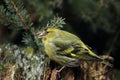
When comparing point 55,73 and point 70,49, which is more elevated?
point 70,49

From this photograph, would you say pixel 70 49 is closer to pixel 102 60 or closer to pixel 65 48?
pixel 65 48

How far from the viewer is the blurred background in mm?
4987

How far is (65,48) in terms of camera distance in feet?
12.6

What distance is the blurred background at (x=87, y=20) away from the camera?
16.4 ft

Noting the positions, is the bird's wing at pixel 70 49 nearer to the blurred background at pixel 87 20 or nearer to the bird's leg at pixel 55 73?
the bird's leg at pixel 55 73

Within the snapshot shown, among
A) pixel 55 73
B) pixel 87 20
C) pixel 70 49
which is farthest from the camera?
pixel 87 20

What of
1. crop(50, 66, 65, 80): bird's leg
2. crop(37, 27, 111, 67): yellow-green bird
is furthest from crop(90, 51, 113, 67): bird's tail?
crop(50, 66, 65, 80): bird's leg

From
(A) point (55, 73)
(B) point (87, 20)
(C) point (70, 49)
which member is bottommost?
(A) point (55, 73)

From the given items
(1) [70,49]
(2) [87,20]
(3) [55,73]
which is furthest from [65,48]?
(2) [87,20]

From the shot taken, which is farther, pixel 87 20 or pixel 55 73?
pixel 87 20

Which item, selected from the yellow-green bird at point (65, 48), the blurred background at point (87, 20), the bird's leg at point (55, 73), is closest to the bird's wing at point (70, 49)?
the yellow-green bird at point (65, 48)

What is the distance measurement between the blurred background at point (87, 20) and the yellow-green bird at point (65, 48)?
1002mm

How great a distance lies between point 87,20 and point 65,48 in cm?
141

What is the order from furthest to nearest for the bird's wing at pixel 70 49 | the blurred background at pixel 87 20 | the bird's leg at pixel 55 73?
the blurred background at pixel 87 20
the bird's wing at pixel 70 49
the bird's leg at pixel 55 73
